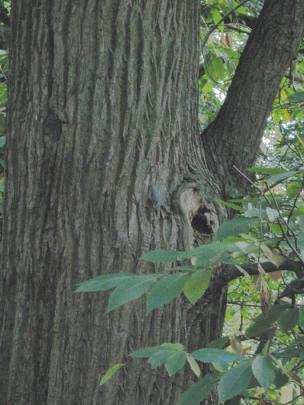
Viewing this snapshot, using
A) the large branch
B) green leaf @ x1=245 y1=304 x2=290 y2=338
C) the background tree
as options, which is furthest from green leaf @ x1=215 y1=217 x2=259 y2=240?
the large branch

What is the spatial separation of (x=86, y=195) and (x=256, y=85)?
84 centimetres

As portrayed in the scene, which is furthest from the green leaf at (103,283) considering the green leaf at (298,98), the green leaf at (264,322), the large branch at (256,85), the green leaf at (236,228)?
the large branch at (256,85)

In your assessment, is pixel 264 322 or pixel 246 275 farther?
pixel 264 322

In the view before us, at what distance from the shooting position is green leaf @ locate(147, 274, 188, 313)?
3.97 ft

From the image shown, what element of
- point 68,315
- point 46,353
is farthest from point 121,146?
point 46,353

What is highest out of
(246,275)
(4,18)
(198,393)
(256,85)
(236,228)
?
(4,18)

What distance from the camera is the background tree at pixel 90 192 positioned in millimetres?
2016

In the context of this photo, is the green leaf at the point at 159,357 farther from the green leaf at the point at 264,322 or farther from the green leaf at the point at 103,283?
the green leaf at the point at 264,322

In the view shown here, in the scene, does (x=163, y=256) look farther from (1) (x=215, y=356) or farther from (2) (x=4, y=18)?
(2) (x=4, y=18)

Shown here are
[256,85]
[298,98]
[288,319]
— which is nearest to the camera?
[298,98]

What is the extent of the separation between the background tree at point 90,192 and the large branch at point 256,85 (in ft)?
0.98

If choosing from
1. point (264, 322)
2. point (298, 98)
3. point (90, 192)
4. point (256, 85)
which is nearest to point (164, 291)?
point (264, 322)

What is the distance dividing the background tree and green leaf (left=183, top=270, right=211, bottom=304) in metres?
0.77

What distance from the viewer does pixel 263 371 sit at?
1.19 meters
